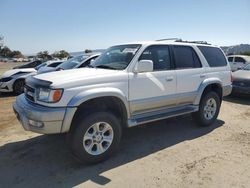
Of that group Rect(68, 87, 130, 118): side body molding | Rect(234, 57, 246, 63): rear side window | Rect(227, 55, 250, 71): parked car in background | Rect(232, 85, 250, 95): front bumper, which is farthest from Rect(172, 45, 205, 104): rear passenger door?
Rect(234, 57, 246, 63): rear side window

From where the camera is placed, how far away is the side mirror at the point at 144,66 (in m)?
4.02

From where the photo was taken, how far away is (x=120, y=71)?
158 inches

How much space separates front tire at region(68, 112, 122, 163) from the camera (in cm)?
352

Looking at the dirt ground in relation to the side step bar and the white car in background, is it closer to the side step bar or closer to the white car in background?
the side step bar

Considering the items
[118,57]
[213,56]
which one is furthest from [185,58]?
[118,57]

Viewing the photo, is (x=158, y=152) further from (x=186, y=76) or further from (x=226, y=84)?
(x=226, y=84)

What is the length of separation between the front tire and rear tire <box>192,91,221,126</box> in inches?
92.9

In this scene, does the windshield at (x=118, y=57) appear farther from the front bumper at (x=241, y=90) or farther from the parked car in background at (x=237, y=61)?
the parked car in background at (x=237, y=61)

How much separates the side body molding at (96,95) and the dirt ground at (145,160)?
103cm

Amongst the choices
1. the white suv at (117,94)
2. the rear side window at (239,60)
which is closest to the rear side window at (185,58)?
the white suv at (117,94)

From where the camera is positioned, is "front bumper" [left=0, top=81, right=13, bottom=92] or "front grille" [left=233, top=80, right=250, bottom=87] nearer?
"front grille" [left=233, top=80, right=250, bottom=87]

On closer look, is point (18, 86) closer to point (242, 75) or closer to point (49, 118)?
point (49, 118)

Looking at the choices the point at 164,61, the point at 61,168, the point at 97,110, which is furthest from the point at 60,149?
the point at 164,61

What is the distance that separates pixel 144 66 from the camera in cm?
403
